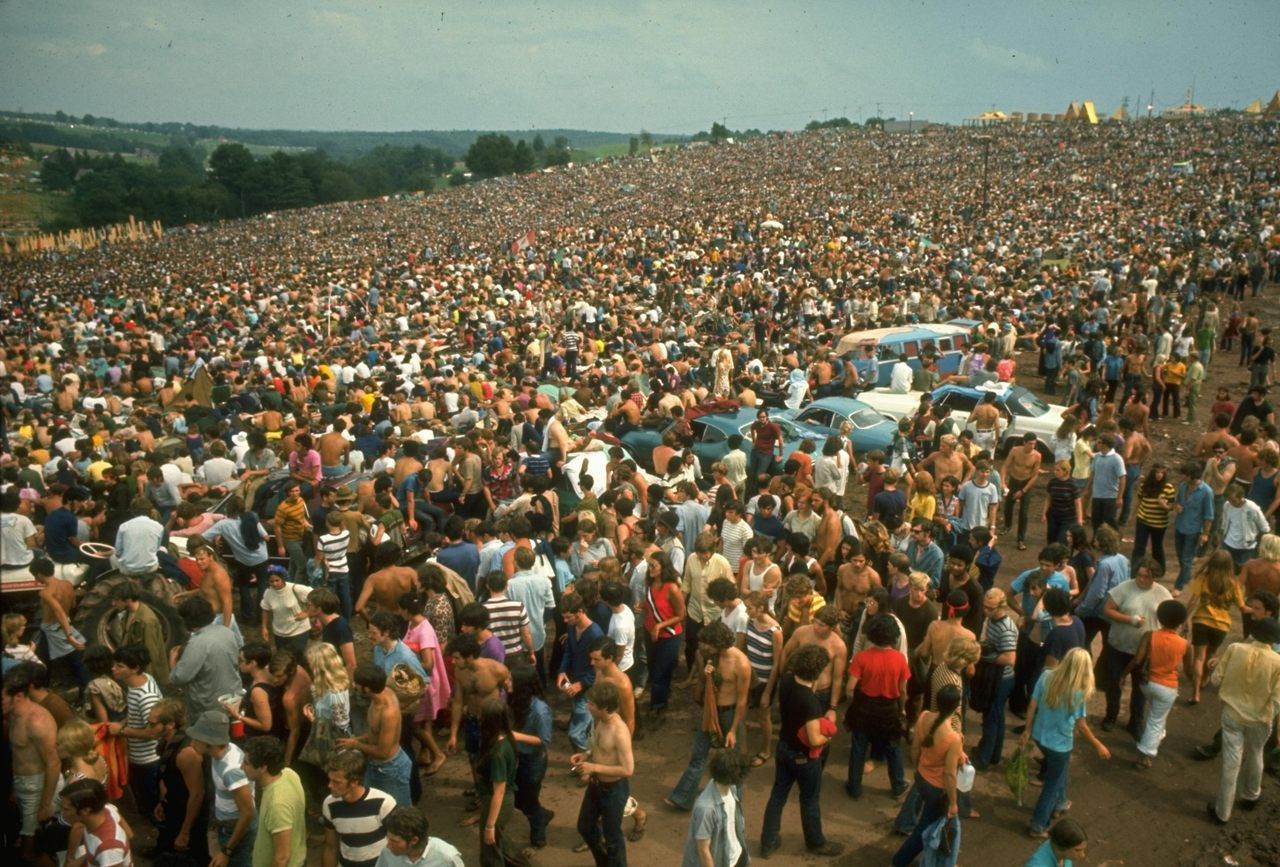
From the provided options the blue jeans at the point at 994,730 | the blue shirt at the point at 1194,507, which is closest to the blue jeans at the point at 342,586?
the blue jeans at the point at 994,730

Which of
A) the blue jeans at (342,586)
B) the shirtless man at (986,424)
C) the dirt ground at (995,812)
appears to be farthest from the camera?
→ the shirtless man at (986,424)

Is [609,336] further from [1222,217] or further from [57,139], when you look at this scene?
[57,139]

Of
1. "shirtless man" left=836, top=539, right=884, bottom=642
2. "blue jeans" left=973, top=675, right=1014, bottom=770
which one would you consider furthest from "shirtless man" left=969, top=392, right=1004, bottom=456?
"blue jeans" left=973, top=675, right=1014, bottom=770

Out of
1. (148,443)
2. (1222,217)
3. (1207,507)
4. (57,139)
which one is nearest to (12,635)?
(148,443)

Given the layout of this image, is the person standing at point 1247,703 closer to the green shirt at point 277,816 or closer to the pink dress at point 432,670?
the pink dress at point 432,670

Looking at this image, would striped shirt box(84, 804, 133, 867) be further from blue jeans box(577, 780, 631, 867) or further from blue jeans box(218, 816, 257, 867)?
blue jeans box(577, 780, 631, 867)

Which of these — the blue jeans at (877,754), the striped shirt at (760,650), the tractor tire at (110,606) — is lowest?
the blue jeans at (877,754)

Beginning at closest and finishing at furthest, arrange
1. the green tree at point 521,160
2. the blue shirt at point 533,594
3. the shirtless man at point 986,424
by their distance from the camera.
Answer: the blue shirt at point 533,594, the shirtless man at point 986,424, the green tree at point 521,160
